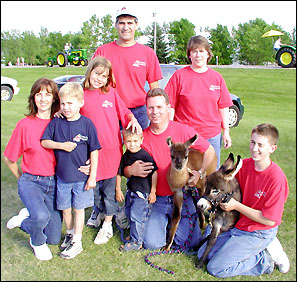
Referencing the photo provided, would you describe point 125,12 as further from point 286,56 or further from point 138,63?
point 286,56

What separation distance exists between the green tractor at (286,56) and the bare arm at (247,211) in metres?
20.0

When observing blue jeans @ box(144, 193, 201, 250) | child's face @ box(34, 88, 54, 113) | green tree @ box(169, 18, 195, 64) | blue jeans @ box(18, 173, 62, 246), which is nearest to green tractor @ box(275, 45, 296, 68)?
green tree @ box(169, 18, 195, 64)

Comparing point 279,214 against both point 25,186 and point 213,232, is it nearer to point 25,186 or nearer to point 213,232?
point 213,232

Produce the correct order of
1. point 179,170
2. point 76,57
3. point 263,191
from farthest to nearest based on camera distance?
point 76,57
point 179,170
point 263,191

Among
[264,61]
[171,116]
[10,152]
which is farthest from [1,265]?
[264,61]

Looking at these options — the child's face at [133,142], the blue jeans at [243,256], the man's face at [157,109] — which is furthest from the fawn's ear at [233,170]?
the child's face at [133,142]

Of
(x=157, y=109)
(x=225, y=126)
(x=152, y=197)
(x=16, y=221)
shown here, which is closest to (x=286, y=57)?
(x=225, y=126)

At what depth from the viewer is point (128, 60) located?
4.46m

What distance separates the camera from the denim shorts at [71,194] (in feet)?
12.4

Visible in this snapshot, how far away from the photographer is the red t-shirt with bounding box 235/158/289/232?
321 centimetres

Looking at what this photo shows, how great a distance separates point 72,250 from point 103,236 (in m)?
0.48

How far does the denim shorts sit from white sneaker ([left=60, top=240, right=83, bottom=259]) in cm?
42

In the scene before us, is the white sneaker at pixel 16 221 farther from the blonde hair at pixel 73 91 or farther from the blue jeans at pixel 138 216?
the blonde hair at pixel 73 91

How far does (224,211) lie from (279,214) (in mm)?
553
